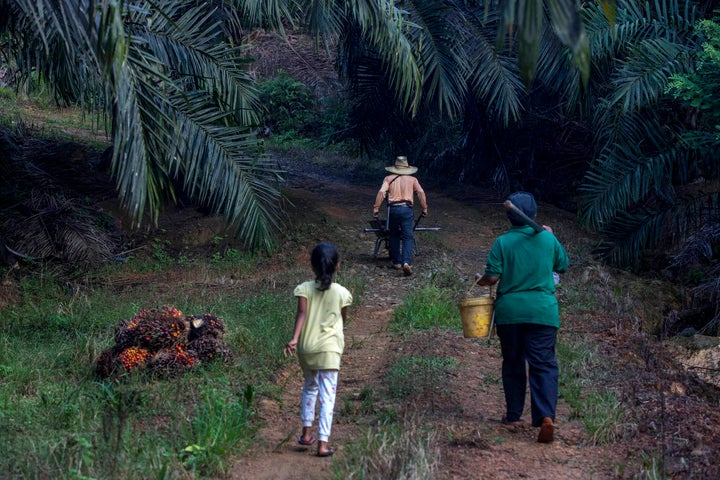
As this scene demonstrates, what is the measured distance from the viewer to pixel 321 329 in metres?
5.57

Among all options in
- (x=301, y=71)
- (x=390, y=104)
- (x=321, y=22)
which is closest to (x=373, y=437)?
(x=321, y=22)

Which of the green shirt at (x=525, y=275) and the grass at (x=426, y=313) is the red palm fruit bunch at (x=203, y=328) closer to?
the grass at (x=426, y=313)

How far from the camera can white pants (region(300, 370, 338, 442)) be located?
5.45 meters

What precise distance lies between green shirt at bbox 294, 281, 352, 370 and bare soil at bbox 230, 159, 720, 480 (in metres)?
0.54

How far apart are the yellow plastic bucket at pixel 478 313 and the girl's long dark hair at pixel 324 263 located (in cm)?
111

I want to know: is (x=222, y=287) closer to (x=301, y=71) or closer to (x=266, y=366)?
(x=266, y=366)

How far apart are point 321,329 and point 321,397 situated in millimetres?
428

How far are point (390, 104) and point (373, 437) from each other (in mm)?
13545

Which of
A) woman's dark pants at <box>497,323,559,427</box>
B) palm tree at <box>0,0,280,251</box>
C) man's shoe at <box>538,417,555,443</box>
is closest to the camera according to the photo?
man's shoe at <box>538,417,555,443</box>

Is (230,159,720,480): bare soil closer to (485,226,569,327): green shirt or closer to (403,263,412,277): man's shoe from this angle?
(403,263,412,277): man's shoe

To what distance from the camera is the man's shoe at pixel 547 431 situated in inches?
225

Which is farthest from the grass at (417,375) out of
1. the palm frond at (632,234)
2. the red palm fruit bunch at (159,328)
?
the palm frond at (632,234)

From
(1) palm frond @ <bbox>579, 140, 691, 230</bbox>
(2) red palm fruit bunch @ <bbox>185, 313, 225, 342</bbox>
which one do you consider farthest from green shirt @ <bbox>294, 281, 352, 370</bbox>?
(1) palm frond @ <bbox>579, 140, 691, 230</bbox>

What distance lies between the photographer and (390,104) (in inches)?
722
